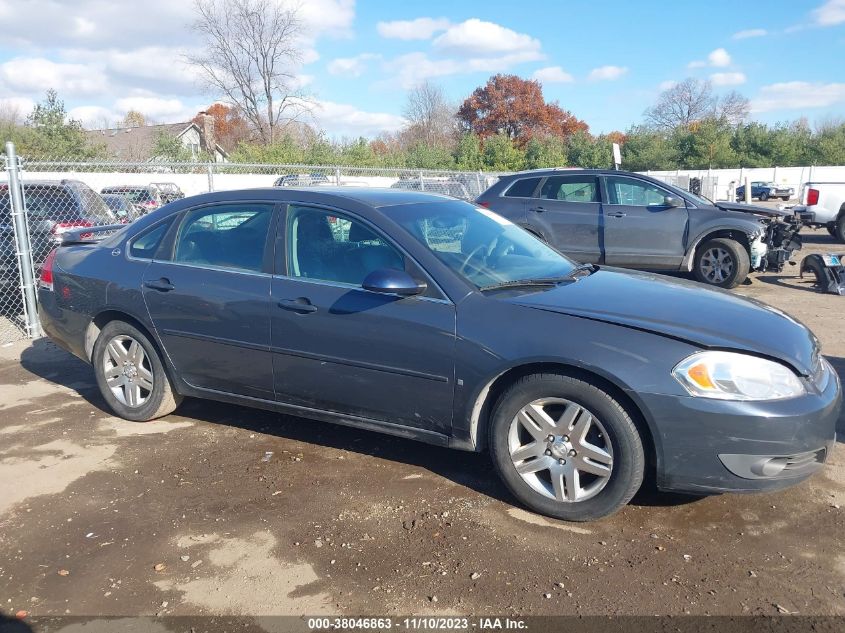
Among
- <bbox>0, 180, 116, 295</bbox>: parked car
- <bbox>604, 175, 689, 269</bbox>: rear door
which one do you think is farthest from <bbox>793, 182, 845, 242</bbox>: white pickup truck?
<bbox>0, 180, 116, 295</bbox>: parked car

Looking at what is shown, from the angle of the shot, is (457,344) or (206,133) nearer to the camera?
(457,344)

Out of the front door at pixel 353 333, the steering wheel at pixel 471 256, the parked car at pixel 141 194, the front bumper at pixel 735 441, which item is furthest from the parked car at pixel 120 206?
the front bumper at pixel 735 441

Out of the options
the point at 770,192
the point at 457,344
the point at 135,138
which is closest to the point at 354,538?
the point at 457,344

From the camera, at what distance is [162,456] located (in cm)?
463

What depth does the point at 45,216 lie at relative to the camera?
950 centimetres

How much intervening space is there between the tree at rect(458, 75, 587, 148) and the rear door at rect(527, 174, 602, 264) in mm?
48907

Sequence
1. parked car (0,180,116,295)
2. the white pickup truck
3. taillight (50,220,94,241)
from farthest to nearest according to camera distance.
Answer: the white pickup truck < taillight (50,220,94,241) < parked car (0,180,116,295)

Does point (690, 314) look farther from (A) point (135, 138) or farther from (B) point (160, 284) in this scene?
(A) point (135, 138)

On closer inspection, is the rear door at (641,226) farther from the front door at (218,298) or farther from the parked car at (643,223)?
the front door at (218,298)

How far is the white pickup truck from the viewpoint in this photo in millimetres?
16812

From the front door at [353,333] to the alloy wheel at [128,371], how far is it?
1271 millimetres

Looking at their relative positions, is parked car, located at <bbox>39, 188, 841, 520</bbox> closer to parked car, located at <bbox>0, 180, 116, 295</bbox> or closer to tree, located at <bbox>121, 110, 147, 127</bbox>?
parked car, located at <bbox>0, 180, 116, 295</bbox>

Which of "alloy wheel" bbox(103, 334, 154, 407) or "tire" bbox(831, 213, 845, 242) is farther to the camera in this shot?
"tire" bbox(831, 213, 845, 242)

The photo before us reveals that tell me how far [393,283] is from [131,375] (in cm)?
241
